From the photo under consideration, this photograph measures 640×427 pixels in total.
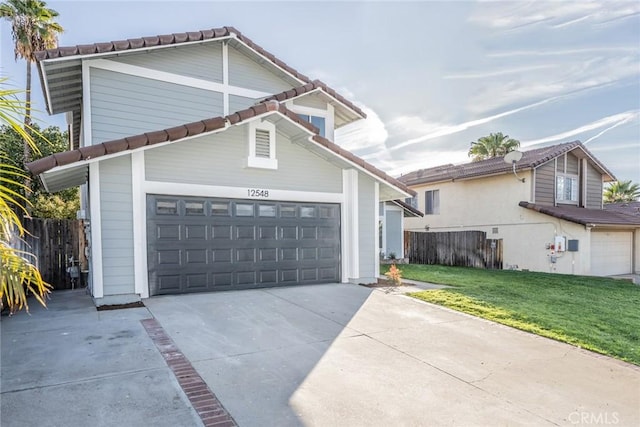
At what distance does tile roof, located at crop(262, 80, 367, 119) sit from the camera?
36.1 ft

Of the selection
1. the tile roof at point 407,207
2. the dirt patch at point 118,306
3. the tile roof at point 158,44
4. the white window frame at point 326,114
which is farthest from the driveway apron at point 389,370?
the tile roof at point 407,207

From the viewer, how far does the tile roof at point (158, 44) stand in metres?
8.40

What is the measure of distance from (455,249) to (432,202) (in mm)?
4022

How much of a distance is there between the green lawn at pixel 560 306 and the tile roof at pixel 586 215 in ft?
11.2

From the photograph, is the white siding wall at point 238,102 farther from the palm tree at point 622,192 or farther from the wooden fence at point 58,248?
the palm tree at point 622,192

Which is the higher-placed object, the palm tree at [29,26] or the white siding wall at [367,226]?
the palm tree at [29,26]

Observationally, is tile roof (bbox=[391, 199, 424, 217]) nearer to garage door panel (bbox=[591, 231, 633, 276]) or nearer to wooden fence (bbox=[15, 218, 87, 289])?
garage door panel (bbox=[591, 231, 633, 276])

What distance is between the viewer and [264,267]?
9.40 metres

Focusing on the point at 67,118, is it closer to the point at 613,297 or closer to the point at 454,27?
the point at 454,27

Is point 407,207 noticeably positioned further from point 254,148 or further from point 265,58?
point 254,148

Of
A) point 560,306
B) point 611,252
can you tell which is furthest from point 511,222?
point 560,306

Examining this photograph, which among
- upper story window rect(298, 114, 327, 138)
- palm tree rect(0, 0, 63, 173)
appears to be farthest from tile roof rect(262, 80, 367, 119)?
palm tree rect(0, 0, 63, 173)

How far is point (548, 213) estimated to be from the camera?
16125mm

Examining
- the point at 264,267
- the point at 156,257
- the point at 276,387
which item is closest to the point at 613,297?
the point at 264,267
